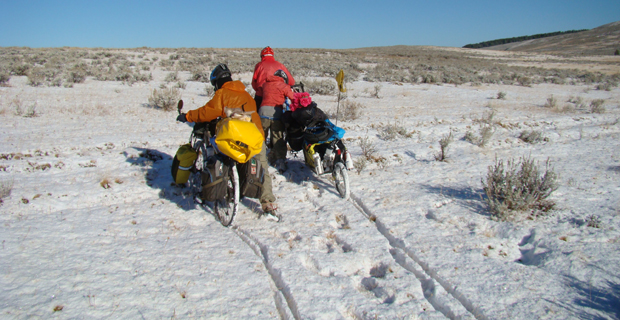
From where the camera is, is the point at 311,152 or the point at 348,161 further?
the point at 311,152

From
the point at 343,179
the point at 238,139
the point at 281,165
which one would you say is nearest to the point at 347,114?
the point at 281,165

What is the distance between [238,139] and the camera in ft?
10.7

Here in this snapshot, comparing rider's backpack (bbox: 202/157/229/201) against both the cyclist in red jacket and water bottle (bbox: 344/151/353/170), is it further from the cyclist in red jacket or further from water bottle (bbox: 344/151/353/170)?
the cyclist in red jacket

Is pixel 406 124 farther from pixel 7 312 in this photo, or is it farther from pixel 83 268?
pixel 7 312

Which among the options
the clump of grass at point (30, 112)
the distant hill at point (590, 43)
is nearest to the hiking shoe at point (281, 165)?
the clump of grass at point (30, 112)

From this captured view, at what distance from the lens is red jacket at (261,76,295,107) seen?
17.1 feet

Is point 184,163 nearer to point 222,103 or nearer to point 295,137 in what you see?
point 222,103

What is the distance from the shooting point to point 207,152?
3973 millimetres

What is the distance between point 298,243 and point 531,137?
6.73 m

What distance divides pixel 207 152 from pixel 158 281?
5.13 feet

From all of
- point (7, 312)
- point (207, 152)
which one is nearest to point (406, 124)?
point (207, 152)

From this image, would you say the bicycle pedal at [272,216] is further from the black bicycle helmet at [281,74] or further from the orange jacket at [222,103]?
the black bicycle helmet at [281,74]

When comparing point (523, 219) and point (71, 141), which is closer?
point (523, 219)

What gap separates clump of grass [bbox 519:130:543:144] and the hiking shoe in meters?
5.74
